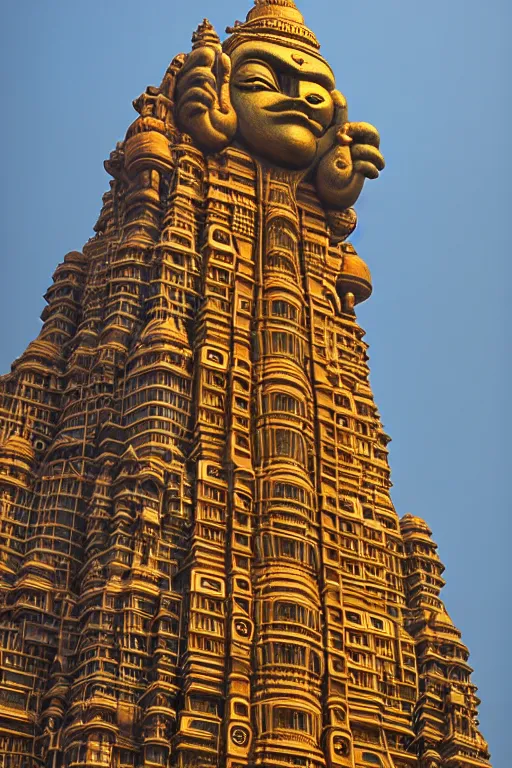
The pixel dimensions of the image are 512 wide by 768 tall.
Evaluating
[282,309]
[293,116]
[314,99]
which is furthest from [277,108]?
[282,309]

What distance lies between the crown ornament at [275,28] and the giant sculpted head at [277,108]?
0.17 feet

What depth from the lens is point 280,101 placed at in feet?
Answer: 175

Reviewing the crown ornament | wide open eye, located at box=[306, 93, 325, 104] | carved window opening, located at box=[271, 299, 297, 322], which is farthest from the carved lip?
carved window opening, located at box=[271, 299, 297, 322]

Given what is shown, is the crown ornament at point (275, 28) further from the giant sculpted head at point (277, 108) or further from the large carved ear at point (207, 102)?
the large carved ear at point (207, 102)

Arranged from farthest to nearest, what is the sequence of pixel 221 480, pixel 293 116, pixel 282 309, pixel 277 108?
pixel 277 108 → pixel 293 116 → pixel 282 309 → pixel 221 480

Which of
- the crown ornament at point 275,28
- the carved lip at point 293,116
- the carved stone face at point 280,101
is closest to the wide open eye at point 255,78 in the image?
the carved stone face at point 280,101

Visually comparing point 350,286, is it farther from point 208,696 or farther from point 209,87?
point 208,696

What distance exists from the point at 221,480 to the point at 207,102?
13.4 meters

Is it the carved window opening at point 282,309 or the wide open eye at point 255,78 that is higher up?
the wide open eye at point 255,78

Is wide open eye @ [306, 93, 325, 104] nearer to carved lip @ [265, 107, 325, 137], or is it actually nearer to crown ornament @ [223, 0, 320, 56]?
carved lip @ [265, 107, 325, 137]

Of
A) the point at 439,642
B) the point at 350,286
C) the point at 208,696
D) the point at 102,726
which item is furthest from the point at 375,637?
the point at 350,286

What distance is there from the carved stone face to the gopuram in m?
0.08

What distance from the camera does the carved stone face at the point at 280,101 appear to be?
5312 cm

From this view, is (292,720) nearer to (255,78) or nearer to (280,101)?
(280,101)
